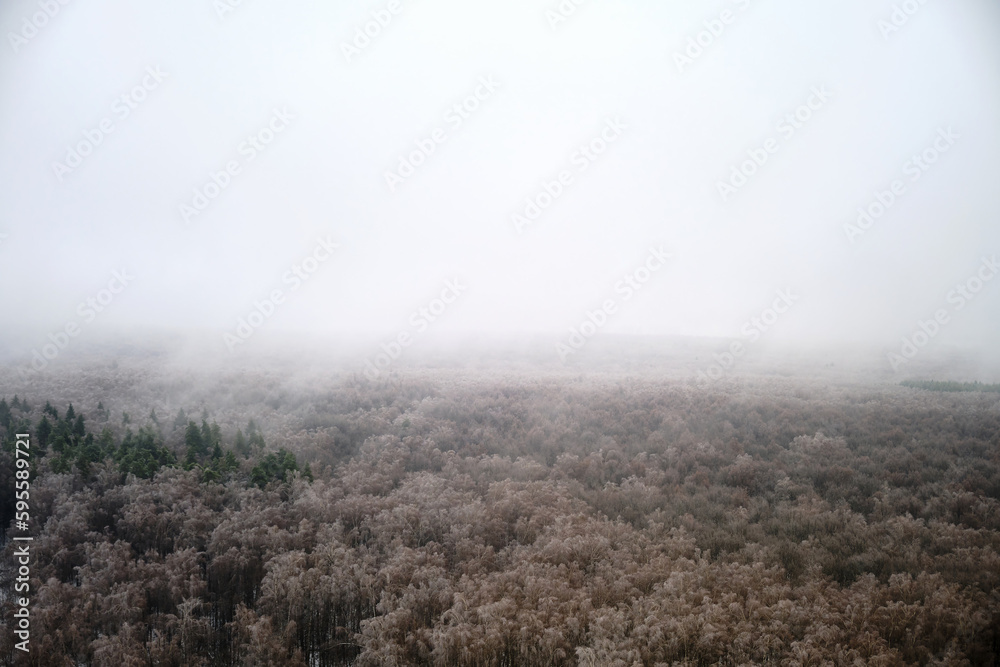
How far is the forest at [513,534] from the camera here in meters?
5.80

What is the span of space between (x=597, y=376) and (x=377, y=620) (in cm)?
1762

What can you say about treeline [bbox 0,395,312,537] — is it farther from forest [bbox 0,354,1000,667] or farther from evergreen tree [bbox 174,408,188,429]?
evergreen tree [bbox 174,408,188,429]

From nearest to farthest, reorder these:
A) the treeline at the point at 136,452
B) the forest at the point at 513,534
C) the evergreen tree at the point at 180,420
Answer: the forest at the point at 513,534, the treeline at the point at 136,452, the evergreen tree at the point at 180,420

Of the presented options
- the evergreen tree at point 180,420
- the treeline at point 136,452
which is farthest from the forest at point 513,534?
the evergreen tree at point 180,420

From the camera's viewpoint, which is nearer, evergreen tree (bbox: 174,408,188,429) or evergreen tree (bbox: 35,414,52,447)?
evergreen tree (bbox: 35,414,52,447)

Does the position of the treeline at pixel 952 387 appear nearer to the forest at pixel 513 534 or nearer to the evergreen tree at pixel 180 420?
the forest at pixel 513 534

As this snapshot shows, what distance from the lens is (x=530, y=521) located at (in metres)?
8.84

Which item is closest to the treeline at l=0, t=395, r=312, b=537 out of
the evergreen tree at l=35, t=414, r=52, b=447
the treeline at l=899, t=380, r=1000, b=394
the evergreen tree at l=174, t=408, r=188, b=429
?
the evergreen tree at l=35, t=414, r=52, b=447

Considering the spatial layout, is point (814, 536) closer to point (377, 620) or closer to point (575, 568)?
point (575, 568)

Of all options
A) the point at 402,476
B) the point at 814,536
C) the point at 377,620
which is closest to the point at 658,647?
the point at 377,620

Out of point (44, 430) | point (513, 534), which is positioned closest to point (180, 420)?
point (44, 430)

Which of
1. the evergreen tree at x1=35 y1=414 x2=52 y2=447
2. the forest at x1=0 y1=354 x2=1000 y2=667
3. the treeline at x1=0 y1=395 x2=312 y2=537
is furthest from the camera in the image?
the evergreen tree at x1=35 y1=414 x2=52 y2=447

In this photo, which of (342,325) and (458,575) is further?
(342,325)

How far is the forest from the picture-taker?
5.80 meters
